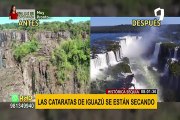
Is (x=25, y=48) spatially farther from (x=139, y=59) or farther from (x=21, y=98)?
(x=139, y=59)

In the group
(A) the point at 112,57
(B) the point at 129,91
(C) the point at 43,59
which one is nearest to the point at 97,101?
(B) the point at 129,91

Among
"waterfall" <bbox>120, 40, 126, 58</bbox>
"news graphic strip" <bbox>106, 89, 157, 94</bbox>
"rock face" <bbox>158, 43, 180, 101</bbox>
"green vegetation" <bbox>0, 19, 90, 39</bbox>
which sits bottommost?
"news graphic strip" <bbox>106, 89, 157, 94</bbox>

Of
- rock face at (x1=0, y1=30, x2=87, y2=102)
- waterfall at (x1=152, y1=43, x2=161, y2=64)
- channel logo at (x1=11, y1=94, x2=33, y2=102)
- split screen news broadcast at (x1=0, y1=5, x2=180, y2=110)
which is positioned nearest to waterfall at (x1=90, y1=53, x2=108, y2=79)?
split screen news broadcast at (x1=0, y1=5, x2=180, y2=110)

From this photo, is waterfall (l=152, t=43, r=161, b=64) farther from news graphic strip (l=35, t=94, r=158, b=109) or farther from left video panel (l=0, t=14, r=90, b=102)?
left video panel (l=0, t=14, r=90, b=102)

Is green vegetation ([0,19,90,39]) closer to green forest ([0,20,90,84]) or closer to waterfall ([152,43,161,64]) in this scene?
green forest ([0,20,90,84])

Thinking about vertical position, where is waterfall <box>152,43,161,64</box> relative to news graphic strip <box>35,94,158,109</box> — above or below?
above

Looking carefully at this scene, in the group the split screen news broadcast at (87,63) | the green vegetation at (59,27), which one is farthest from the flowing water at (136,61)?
the green vegetation at (59,27)

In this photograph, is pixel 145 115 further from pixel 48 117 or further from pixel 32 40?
pixel 32 40

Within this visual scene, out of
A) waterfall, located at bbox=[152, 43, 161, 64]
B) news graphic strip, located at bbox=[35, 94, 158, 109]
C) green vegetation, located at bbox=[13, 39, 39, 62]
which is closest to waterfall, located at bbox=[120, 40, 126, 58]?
waterfall, located at bbox=[152, 43, 161, 64]
